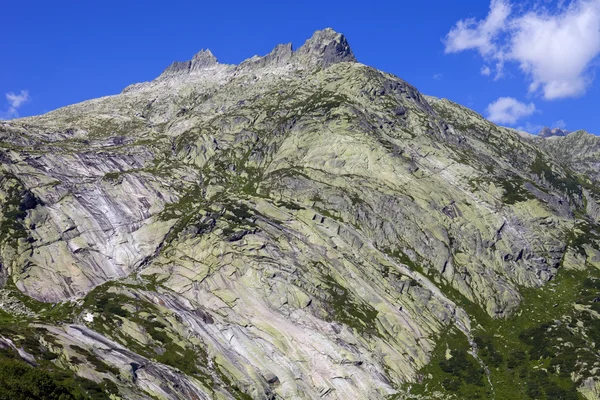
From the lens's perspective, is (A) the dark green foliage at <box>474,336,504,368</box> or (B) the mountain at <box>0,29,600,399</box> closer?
(B) the mountain at <box>0,29,600,399</box>

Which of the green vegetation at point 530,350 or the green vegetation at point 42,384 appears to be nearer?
the green vegetation at point 42,384

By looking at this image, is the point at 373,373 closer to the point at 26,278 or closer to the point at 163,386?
the point at 163,386

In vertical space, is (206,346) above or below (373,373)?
below

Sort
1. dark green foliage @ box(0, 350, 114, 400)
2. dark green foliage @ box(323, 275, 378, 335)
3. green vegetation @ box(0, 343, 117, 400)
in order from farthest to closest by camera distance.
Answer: dark green foliage @ box(323, 275, 378, 335)
green vegetation @ box(0, 343, 117, 400)
dark green foliage @ box(0, 350, 114, 400)

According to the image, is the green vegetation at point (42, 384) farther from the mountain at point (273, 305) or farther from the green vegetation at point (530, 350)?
the green vegetation at point (530, 350)

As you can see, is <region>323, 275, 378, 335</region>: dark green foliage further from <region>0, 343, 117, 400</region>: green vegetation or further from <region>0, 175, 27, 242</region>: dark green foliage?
<region>0, 175, 27, 242</region>: dark green foliage

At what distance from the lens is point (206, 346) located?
134m

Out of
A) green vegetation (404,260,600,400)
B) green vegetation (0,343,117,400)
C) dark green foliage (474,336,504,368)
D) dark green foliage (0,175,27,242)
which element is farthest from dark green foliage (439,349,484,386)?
dark green foliage (0,175,27,242)

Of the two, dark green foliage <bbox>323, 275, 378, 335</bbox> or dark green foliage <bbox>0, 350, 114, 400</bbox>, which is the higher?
dark green foliage <bbox>323, 275, 378, 335</bbox>

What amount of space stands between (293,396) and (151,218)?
316 feet

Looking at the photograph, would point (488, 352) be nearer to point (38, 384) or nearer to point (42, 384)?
point (42, 384)

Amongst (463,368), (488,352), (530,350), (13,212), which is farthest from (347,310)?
(13,212)

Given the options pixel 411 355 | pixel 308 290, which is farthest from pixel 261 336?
pixel 411 355

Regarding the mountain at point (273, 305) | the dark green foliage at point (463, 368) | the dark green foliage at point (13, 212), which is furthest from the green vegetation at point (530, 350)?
the dark green foliage at point (13, 212)
